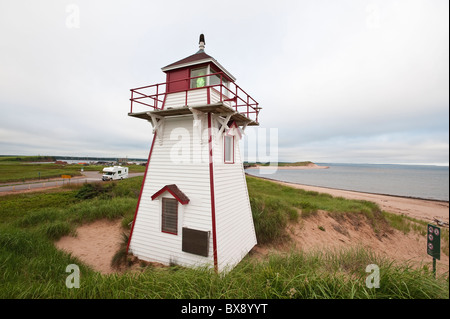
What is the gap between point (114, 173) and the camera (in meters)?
22.2

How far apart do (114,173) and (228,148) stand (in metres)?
19.9

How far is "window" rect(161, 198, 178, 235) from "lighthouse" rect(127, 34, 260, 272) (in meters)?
0.04

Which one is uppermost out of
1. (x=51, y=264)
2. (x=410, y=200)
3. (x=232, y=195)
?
(x=232, y=195)

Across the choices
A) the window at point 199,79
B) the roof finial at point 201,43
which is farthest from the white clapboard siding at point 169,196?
the roof finial at point 201,43

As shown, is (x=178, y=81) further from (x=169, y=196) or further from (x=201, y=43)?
(x=169, y=196)

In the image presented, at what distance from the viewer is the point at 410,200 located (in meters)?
31.6

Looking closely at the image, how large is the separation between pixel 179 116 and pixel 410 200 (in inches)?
1730

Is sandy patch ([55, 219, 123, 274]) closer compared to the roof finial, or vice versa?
sandy patch ([55, 219, 123, 274])

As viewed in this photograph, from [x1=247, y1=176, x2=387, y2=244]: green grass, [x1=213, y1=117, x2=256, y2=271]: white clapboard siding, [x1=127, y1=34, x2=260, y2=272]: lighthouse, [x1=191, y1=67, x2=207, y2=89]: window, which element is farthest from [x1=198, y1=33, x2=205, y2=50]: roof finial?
[x1=247, y1=176, x2=387, y2=244]: green grass

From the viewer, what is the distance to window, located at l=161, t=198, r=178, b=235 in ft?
23.4

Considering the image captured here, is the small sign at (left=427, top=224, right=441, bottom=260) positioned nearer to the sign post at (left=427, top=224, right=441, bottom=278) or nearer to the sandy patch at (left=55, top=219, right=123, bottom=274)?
the sign post at (left=427, top=224, right=441, bottom=278)
